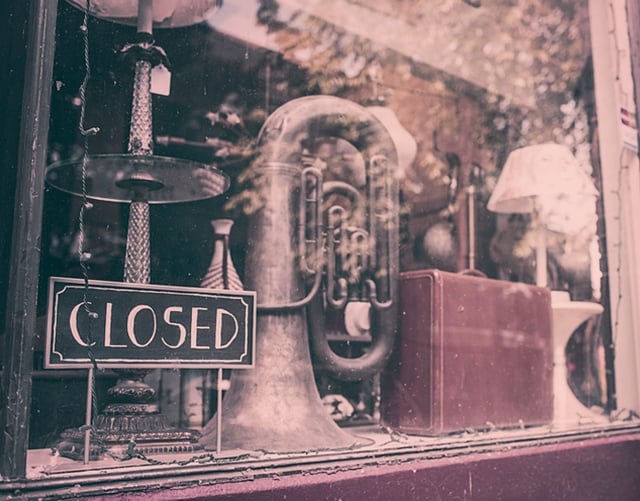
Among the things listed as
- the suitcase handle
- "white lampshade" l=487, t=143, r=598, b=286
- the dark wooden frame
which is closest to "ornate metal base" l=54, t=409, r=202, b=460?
Result: the dark wooden frame

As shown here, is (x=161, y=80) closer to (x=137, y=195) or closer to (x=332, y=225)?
(x=137, y=195)

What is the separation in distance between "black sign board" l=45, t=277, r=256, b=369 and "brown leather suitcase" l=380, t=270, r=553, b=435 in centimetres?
66

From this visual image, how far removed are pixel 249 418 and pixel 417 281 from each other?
0.72m

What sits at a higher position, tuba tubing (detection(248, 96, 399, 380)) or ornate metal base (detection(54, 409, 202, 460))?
tuba tubing (detection(248, 96, 399, 380))

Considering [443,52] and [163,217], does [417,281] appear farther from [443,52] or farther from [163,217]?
[443,52]

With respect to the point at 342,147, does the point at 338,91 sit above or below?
above

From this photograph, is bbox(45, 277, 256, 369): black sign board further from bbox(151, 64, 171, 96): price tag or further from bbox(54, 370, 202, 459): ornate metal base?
bbox(151, 64, 171, 96): price tag

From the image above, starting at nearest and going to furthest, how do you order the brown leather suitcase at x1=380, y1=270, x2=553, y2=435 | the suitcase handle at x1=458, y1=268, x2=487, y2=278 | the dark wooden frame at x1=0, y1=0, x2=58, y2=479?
the dark wooden frame at x1=0, y1=0, x2=58, y2=479, the brown leather suitcase at x1=380, y1=270, x2=553, y2=435, the suitcase handle at x1=458, y1=268, x2=487, y2=278

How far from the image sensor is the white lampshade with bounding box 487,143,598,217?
3.07m

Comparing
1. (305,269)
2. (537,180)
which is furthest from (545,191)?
(305,269)

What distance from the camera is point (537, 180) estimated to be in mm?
3066

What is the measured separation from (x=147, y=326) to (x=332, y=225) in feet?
2.46

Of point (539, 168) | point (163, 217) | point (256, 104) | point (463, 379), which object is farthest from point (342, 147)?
point (539, 168)

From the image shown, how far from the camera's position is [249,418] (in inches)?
80.5
